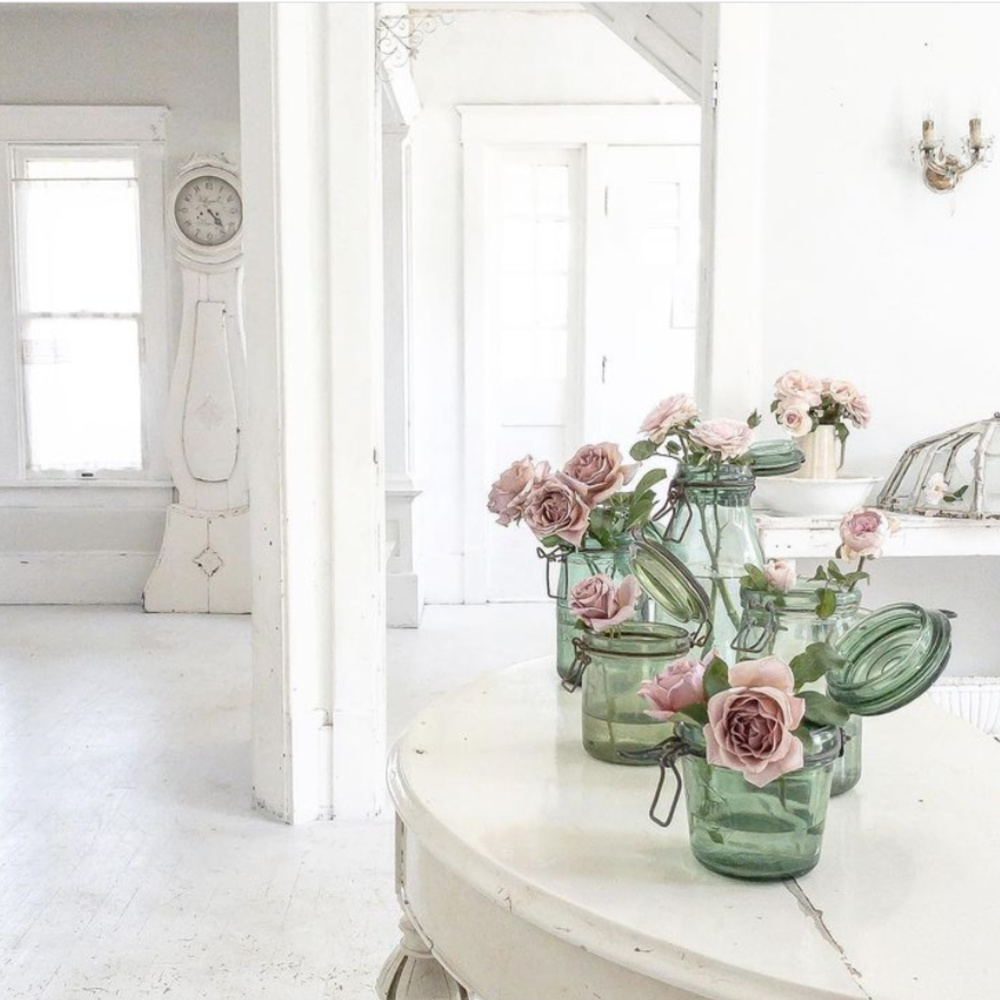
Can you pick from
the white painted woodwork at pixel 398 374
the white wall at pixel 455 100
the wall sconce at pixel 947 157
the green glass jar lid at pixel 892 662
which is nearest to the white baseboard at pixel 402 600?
the white painted woodwork at pixel 398 374

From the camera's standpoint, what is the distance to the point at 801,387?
9.12ft

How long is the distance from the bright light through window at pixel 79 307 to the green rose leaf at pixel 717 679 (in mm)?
5473

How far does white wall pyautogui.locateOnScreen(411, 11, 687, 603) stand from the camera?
223 inches

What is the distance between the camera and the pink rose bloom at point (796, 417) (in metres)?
2.71

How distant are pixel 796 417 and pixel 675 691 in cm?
192

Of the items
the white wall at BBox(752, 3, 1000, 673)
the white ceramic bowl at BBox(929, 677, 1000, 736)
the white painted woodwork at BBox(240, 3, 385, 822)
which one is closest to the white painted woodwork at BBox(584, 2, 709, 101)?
the white wall at BBox(752, 3, 1000, 673)

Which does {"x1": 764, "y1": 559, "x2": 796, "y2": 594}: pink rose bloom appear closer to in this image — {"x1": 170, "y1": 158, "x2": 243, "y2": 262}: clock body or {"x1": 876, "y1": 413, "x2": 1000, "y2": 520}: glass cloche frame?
{"x1": 876, "y1": 413, "x2": 1000, "y2": 520}: glass cloche frame

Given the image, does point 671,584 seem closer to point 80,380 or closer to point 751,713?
point 751,713

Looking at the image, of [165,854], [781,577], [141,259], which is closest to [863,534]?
[781,577]

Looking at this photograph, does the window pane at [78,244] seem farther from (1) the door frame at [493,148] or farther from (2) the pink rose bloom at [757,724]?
(2) the pink rose bloom at [757,724]

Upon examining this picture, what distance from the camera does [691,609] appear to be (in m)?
1.26

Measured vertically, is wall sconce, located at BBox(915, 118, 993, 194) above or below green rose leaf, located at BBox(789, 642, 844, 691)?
above

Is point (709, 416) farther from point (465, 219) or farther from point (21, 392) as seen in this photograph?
point (21, 392)

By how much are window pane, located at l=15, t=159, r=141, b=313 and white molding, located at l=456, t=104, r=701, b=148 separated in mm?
1845
